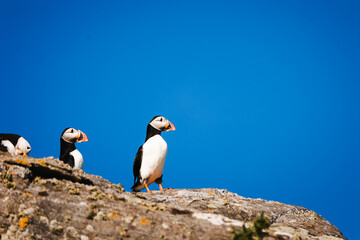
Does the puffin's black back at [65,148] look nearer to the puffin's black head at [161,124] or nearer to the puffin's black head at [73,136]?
the puffin's black head at [73,136]

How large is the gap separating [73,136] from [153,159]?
3646 mm

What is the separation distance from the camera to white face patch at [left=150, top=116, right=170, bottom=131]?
12673 mm

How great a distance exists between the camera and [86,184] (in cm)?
598

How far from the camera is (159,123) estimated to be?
12672mm

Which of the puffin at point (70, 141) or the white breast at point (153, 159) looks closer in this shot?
the white breast at point (153, 159)

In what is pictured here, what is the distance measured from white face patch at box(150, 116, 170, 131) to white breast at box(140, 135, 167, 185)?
554 millimetres

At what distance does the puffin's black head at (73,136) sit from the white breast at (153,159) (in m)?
2.95

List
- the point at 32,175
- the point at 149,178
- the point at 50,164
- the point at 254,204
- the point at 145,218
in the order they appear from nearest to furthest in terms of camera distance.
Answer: the point at 145,218
the point at 32,175
the point at 50,164
the point at 254,204
the point at 149,178

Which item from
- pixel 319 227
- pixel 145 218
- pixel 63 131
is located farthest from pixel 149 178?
pixel 145 218

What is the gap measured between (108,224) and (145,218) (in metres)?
0.46

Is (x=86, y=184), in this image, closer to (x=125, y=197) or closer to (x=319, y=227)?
(x=125, y=197)

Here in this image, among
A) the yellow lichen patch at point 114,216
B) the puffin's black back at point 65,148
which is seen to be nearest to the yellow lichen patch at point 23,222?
the yellow lichen patch at point 114,216

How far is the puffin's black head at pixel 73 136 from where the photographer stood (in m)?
13.9

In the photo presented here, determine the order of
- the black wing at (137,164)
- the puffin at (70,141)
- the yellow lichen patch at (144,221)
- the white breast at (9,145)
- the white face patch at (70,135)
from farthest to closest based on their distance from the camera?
Result: the white face patch at (70,135) < the puffin at (70,141) < the white breast at (9,145) < the black wing at (137,164) < the yellow lichen patch at (144,221)
